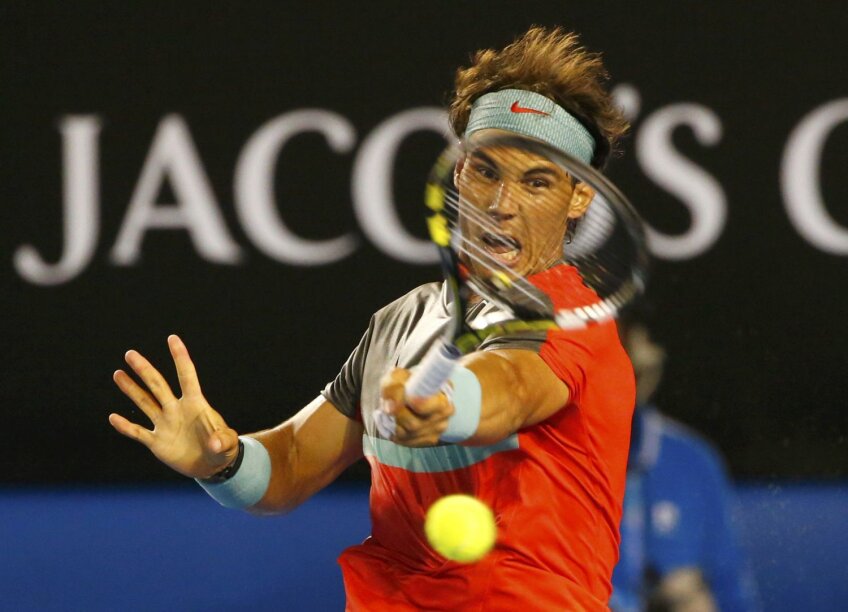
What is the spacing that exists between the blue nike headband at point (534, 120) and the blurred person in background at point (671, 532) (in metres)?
1.57

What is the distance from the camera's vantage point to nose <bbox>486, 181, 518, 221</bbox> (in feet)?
7.71

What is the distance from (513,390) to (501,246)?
0.28 metres

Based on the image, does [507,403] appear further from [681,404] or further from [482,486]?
[681,404]

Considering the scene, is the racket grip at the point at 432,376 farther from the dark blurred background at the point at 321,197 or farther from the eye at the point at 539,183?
the dark blurred background at the point at 321,197

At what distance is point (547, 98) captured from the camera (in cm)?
256

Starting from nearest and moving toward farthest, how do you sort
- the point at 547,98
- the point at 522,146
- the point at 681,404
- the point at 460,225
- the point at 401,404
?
the point at 401,404
the point at 522,146
the point at 460,225
the point at 547,98
the point at 681,404

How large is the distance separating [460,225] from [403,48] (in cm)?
255

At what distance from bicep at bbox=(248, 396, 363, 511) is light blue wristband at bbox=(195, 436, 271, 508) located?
54 mm

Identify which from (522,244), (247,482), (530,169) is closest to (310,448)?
(247,482)

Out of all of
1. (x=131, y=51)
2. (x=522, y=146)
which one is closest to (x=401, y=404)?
(x=522, y=146)

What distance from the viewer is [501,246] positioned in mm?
2377

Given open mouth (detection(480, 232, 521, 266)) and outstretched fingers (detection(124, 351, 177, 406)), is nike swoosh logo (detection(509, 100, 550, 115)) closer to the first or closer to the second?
open mouth (detection(480, 232, 521, 266))

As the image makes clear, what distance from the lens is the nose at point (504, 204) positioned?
2.35 metres

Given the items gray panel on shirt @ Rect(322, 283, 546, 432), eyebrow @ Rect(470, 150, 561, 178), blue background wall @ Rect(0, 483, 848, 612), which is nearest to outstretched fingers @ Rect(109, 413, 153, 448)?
gray panel on shirt @ Rect(322, 283, 546, 432)
